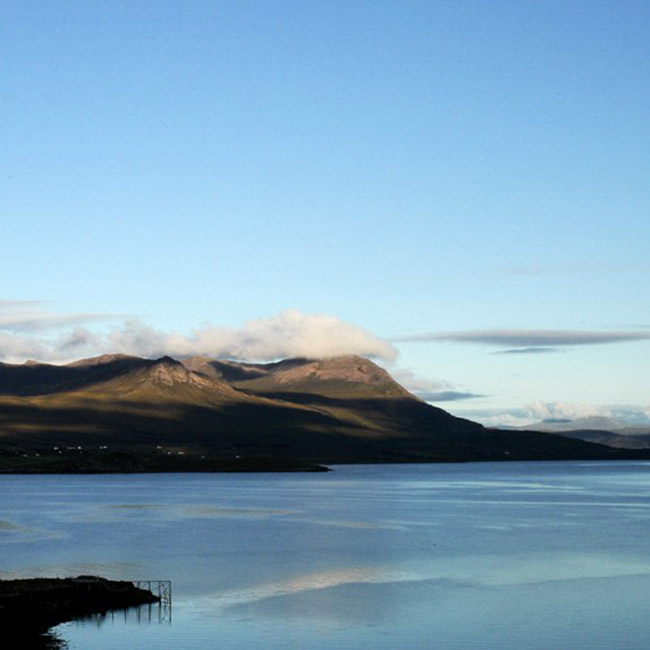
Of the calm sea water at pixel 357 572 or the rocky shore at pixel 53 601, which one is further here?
the calm sea water at pixel 357 572

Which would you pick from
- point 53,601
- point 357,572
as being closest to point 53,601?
point 53,601

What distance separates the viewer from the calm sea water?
57719 millimetres

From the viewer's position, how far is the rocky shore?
5631 centimetres

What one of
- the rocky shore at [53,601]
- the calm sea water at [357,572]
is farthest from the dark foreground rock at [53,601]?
the calm sea water at [357,572]

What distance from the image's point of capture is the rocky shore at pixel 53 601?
5631 centimetres

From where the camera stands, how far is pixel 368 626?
60688 millimetres

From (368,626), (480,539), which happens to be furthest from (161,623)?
(480,539)

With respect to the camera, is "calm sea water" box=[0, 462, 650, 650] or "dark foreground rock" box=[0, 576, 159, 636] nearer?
"dark foreground rock" box=[0, 576, 159, 636]

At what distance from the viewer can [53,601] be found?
6075cm

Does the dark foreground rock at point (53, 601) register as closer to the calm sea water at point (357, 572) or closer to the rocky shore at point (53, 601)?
the rocky shore at point (53, 601)

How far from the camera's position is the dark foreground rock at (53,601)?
185ft

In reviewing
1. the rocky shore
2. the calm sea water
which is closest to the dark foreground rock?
the rocky shore

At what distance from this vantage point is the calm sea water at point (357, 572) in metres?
57.7

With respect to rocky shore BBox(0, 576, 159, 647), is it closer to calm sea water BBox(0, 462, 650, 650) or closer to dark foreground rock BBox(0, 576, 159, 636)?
dark foreground rock BBox(0, 576, 159, 636)
